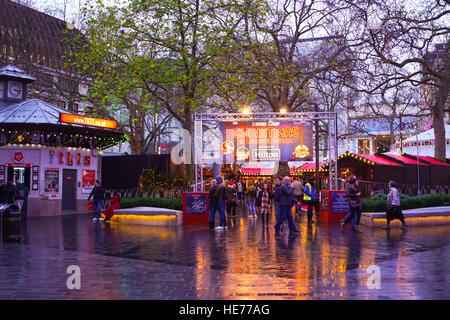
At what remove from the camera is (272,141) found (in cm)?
1878

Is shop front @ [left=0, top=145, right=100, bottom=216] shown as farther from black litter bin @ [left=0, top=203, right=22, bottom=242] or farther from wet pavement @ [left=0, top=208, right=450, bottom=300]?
black litter bin @ [left=0, top=203, right=22, bottom=242]

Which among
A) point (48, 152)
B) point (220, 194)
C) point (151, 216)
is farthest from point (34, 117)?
point (220, 194)

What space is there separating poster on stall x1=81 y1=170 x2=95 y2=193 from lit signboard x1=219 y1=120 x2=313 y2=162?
406 inches

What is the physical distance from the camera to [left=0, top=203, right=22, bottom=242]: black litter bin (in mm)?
12344

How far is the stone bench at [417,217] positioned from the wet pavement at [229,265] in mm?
2268

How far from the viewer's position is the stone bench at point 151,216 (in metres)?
17.2

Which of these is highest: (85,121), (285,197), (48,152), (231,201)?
(85,121)

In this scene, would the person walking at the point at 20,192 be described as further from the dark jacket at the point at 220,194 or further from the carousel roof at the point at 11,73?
the dark jacket at the point at 220,194

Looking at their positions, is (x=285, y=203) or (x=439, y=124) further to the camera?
(x=439, y=124)

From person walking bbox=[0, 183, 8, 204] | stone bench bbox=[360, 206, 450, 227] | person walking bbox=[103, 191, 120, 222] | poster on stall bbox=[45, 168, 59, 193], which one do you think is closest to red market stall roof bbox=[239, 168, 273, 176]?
poster on stall bbox=[45, 168, 59, 193]

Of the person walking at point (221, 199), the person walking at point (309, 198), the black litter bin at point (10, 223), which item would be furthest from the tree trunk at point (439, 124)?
the black litter bin at point (10, 223)

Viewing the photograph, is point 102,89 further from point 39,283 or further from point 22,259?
point 39,283

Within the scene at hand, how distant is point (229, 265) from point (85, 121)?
1650 centimetres

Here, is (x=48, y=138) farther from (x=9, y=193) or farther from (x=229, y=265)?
(x=229, y=265)
